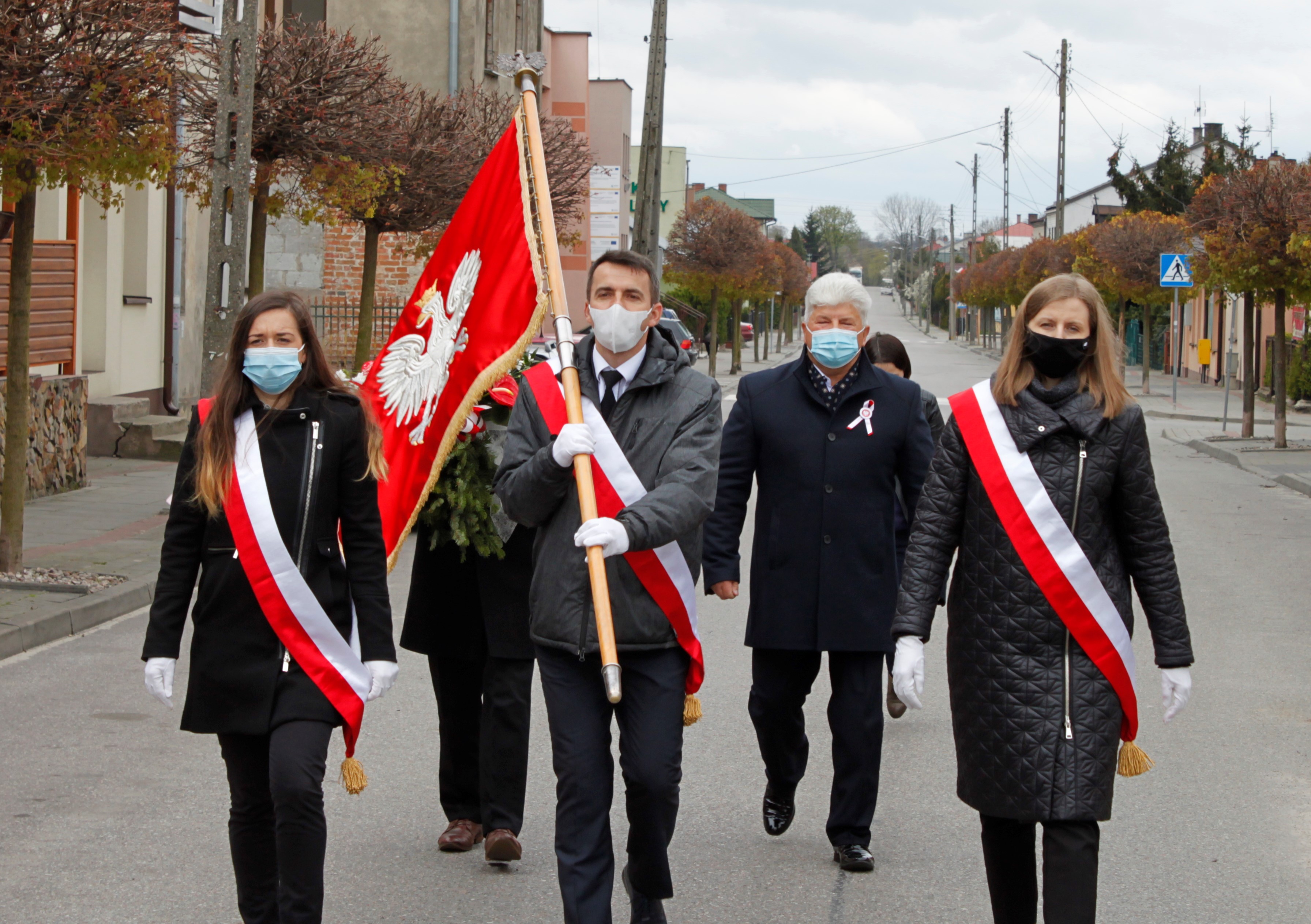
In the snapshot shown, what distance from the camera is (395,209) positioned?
18.2m

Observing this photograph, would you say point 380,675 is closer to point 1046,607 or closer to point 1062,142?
point 1046,607

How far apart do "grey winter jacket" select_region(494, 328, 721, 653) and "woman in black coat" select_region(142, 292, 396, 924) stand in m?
0.40

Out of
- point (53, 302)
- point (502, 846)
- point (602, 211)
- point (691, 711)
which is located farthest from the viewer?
point (602, 211)

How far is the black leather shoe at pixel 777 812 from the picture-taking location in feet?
16.8

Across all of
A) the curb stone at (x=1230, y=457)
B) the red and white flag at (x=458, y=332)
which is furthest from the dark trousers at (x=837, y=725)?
the curb stone at (x=1230, y=457)

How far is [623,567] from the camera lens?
12.9 ft

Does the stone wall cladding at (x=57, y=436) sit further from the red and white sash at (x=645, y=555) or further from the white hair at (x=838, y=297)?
the red and white sash at (x=645, y=555)

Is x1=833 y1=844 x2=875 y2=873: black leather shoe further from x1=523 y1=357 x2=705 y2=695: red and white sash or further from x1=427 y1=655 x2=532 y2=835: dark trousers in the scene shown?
x1=523 y1=357 x2=705 y2=695: red and white sash

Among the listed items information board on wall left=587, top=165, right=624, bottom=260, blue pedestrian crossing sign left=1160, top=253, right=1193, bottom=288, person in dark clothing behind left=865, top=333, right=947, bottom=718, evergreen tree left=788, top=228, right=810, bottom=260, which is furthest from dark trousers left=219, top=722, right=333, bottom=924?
evergreen tree left=788, top=228, right=810, bottom=260

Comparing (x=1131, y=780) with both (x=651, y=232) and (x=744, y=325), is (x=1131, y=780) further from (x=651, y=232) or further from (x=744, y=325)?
(x=744, y=325)

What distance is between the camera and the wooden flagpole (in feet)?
12.3

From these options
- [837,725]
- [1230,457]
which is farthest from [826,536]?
[1230,457]

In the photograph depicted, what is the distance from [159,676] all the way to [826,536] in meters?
2.16

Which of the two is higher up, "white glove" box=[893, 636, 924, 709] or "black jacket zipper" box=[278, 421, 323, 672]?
"black jacket zipper" box=[278, 421, 323, 672]
